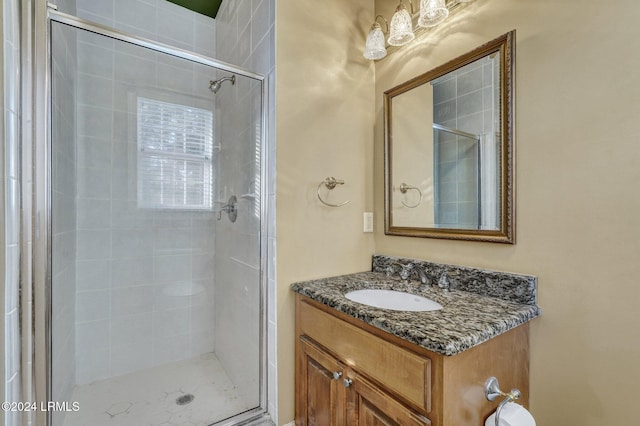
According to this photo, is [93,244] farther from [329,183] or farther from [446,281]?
[446,281]

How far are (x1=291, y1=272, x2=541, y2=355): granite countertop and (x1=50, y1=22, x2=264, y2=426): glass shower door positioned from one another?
0.62 m

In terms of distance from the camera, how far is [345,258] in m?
1.61

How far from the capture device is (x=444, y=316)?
0.95 metres

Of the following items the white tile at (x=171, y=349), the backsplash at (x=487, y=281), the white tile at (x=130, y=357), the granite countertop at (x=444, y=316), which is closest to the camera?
the granite countertop at (x=444, y=316)

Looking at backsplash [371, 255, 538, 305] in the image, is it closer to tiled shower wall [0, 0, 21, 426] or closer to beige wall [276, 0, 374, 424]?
beige wall [276, 0, 374, 424]

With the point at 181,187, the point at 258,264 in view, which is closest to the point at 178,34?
the point at 181,187

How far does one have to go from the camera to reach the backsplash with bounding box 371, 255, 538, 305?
1.05 m

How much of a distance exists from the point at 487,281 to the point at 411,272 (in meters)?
0.37

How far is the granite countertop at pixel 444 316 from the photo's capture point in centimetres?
79

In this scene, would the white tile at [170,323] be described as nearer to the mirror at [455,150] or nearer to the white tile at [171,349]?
the white tile at [171,349]

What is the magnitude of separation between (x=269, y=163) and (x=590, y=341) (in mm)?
1431

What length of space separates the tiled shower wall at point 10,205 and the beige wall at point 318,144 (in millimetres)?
924

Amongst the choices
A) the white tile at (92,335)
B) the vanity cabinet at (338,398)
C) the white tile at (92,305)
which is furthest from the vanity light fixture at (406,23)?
the white tile at (92,335)

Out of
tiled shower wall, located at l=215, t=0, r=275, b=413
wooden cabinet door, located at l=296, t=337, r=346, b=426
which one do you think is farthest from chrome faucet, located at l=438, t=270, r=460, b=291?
tiled shower wall, located at l=215, t=0, r=275, b=413
